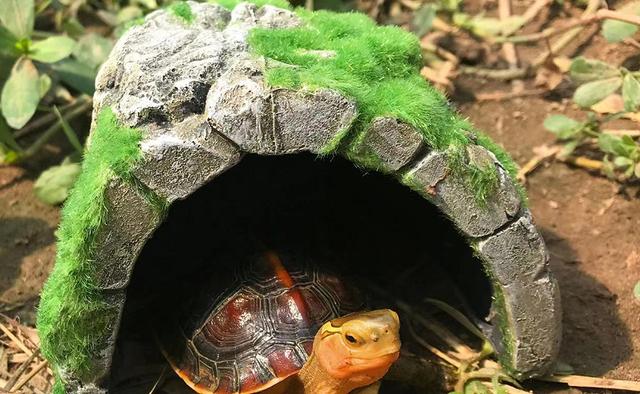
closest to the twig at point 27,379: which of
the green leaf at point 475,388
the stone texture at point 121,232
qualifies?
the stone texture at point 121,232

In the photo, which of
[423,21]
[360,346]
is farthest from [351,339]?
[423,21]

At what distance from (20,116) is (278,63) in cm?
114

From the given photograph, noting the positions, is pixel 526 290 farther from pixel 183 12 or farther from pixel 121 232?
pixel 183 12

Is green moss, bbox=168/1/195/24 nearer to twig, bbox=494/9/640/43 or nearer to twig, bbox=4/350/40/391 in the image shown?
twig, bbox=4/350/40/391

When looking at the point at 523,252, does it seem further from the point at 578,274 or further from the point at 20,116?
the point at 20,116

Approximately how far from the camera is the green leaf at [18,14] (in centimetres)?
248

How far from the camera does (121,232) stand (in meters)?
1.63

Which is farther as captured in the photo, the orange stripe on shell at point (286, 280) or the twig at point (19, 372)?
the twig at point (19, 372)

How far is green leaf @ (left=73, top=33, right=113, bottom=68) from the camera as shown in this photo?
2.79 metres

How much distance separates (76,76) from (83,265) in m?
1.28

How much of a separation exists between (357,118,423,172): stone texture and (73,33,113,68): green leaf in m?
1.51

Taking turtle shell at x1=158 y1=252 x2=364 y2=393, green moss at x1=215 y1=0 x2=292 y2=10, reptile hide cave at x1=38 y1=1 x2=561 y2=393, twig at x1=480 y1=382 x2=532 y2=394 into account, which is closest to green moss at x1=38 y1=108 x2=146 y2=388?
reptile hide cave at x1=38 y1=1 x2=561 y2=393

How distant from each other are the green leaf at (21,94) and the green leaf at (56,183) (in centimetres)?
25

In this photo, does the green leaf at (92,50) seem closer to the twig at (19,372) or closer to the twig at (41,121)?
the twig at (41,121)
